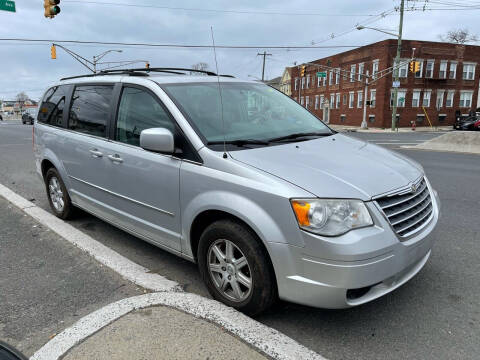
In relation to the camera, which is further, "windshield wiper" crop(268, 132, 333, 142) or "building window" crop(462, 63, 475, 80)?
"building window" crop(462, 63, 475, 80)

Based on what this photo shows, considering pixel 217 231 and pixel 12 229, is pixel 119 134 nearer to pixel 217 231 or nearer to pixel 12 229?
pixel 217 231

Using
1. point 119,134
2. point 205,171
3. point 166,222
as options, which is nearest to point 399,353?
point 205,171

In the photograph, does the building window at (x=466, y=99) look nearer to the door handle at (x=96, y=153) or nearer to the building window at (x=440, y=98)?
the building window at (x=440, y=98)

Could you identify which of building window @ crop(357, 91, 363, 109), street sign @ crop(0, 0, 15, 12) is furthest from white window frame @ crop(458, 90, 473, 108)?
street sign @ crop(0, 0, 15, 12)

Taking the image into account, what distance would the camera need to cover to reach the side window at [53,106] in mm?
5037

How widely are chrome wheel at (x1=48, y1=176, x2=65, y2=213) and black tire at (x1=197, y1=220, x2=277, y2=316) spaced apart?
299cm

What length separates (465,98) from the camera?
43562mm

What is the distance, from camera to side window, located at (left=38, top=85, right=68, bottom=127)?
5037 millimetres

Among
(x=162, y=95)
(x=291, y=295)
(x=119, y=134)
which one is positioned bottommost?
(x=291, y=295)

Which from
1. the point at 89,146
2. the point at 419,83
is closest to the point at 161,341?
the point at 89,146

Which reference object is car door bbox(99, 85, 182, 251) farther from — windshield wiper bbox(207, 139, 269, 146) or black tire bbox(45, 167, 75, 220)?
black tire bbox(45, 167, 75, 220)

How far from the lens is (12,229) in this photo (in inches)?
195

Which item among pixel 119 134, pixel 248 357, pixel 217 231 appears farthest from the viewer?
pixel 119 134

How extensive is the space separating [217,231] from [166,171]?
73 centimetres
